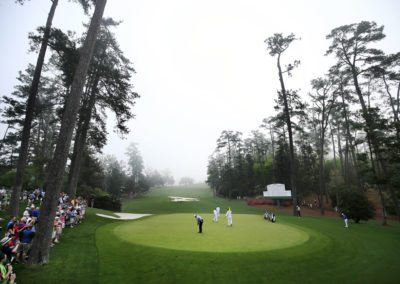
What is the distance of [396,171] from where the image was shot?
2145 cm

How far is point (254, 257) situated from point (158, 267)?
4.06 meters

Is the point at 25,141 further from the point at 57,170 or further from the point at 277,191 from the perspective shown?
the point at 277,191

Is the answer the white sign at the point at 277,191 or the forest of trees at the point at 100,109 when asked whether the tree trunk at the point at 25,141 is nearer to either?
the forest of trees at the point at 100,109

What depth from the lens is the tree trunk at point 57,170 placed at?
9.54 metres

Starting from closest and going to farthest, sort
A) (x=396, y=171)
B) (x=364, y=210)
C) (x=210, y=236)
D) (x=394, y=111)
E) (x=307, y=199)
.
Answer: (x=210, y=236) < (x=396, y=171) < (x=364, y=210) < (x=394, y=111) < (x=307, y=199)

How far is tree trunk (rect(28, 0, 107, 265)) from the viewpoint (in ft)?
31.3

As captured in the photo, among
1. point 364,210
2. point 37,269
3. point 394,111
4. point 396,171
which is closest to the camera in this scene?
point 37,269

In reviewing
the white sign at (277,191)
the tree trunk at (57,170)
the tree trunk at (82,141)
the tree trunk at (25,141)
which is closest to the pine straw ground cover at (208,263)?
the tree trunk at (57,170)

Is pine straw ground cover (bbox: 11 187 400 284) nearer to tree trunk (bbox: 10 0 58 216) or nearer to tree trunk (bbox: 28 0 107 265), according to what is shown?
tree trunk (bbox: 28 0 107 265)

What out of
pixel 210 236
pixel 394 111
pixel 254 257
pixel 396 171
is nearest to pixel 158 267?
pixel 254 257

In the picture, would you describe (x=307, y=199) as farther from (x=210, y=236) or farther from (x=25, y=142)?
(x=25, y=142)

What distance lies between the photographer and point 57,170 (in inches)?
398

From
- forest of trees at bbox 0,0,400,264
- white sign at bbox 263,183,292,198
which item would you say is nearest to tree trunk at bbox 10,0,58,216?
forest of trees at bbox 0,0,400,264

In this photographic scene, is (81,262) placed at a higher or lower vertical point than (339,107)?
lower
